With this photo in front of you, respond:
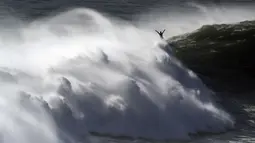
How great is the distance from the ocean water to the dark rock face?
191 cm

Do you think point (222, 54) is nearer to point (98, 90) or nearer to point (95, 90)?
point (98, 90)

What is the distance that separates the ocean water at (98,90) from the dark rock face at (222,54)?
191 cm

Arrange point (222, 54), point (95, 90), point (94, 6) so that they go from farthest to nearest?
point (94, 6) → point (222, 54) → point (95, 90)

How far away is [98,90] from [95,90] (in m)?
0.13


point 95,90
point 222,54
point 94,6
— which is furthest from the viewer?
point 94,6

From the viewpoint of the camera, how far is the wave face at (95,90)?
1666 centimetres

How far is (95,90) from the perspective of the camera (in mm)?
19594

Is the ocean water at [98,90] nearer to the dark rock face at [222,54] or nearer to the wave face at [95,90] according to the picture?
the wave face at [95,90]

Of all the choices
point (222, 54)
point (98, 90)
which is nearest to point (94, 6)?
point (222, 54)

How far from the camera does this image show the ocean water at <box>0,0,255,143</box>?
1680 centimetres

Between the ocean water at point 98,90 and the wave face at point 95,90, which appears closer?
the wave face at point 95,90

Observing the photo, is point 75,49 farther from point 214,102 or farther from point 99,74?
point 214,102

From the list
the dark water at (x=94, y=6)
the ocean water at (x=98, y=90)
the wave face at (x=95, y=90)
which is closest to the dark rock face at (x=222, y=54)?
the ocean water at (x=98, y=90)

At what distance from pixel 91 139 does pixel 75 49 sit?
5.64m
